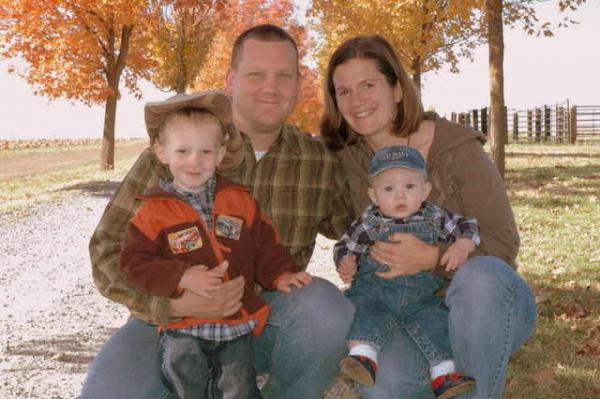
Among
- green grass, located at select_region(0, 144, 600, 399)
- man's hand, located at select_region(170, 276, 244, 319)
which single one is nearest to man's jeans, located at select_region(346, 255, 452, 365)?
man's hand, located at select_region(170, 276, 244, 319)

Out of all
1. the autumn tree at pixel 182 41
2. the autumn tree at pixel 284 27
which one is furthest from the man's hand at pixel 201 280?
the autumn tree at pixel 284 27

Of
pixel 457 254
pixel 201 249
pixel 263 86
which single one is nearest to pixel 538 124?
pixel 263 86

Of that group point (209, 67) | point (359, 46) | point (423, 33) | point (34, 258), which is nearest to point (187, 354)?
point (359, 46)

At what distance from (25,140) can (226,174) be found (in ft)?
171

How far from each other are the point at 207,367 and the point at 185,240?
0.60 meters

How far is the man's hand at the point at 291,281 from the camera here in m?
3.45

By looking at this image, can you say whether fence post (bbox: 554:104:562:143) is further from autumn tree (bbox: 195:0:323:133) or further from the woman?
the woman

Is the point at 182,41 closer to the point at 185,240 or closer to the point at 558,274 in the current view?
the point at 558,274

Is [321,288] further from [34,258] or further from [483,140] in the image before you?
[34,258]

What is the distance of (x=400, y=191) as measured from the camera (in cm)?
362

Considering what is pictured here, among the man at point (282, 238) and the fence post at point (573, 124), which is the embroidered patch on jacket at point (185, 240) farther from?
the fence post at point (573, 124)

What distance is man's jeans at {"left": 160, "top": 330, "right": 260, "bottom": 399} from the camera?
122 inches

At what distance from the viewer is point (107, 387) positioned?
324 cm

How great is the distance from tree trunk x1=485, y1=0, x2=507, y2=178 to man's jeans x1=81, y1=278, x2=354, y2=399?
10.8m
